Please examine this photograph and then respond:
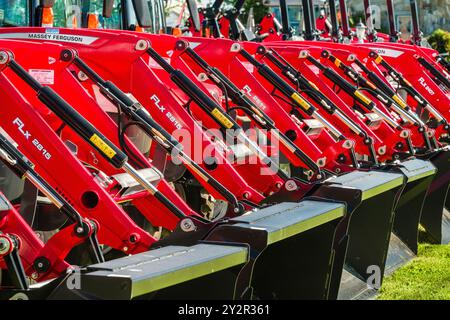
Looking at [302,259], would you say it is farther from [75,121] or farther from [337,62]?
[337,62]

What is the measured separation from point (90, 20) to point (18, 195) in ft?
7.32

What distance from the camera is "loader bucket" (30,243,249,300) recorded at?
3.20 metres

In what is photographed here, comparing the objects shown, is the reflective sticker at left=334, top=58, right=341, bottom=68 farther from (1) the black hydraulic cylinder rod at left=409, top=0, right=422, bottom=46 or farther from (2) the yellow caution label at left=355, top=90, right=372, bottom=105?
(1) the black hydraulic cylinder rod at left=409, top=0, right=422, bottom=46

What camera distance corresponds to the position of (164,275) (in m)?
3.33

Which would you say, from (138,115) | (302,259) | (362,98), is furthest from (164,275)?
(362,98)

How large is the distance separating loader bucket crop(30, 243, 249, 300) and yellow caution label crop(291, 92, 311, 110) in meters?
3.08

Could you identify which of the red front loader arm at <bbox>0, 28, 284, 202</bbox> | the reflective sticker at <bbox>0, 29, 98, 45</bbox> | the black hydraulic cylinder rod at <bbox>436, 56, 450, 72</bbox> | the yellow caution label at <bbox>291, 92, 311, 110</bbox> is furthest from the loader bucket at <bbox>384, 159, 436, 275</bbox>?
the black hydraulic cylinder rod at <bbox>436, 56, 450, 72</bbox>

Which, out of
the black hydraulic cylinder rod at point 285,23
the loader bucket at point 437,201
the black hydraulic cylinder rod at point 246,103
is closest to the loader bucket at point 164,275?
the black hydraulic cylinder rod at point 246,103

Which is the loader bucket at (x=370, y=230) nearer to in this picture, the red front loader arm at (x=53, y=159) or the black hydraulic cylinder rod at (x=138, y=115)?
the black hydraulic cylinder rod at (x=138, y=115)

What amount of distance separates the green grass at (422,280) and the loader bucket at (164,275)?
5.68 ft

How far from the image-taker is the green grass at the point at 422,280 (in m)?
5.53

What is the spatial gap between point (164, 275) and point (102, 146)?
115cm
